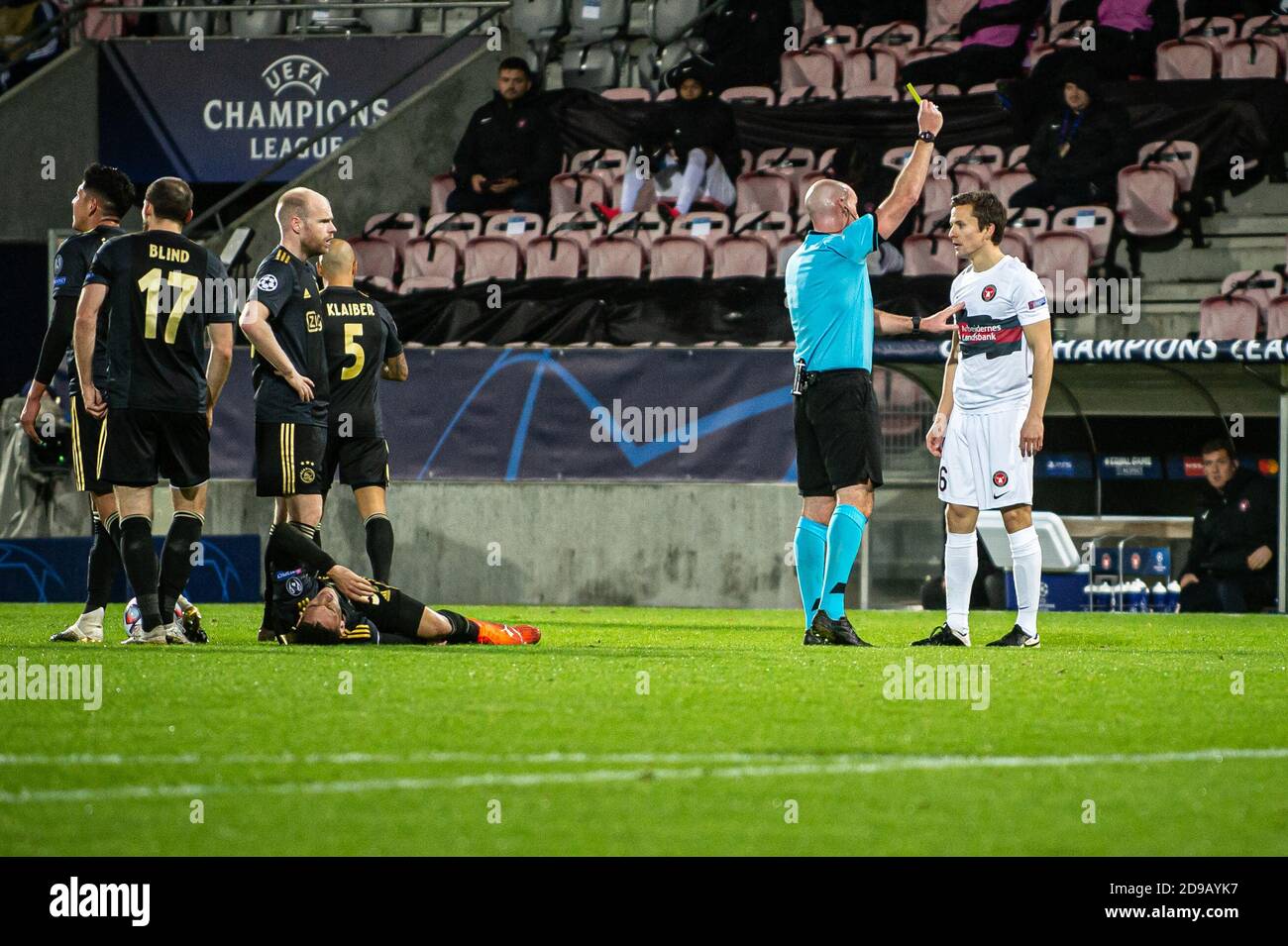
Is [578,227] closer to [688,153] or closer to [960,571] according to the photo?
[688,153]

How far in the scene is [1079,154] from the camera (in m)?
16.3

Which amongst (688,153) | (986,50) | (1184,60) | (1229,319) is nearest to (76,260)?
(1229,319)

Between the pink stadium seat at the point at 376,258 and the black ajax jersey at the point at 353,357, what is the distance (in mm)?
7503

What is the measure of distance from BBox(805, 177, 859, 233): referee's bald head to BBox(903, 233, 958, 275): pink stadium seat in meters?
7.08

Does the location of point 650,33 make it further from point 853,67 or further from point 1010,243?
point 1010,243

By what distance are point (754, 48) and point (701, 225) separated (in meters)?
3.00

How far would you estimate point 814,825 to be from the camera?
12.3ft

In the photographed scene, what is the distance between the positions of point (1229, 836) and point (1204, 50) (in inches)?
586

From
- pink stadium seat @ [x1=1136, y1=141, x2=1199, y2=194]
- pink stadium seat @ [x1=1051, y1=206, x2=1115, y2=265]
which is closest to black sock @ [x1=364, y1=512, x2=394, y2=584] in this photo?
pink stadium seat @ [x1=1051, y1=206, x2=1115, y2=265]

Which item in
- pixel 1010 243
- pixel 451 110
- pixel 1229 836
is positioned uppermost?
pixel 451 110

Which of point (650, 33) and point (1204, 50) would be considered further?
point (650, 33)

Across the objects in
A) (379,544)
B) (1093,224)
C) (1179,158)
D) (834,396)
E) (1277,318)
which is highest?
(1179,158)

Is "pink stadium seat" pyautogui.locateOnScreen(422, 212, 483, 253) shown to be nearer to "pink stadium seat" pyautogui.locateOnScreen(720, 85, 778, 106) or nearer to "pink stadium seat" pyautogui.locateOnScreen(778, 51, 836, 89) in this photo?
"pink stadium seat" pyautogui.locateOnScreen(720, 85, 778, 106)
